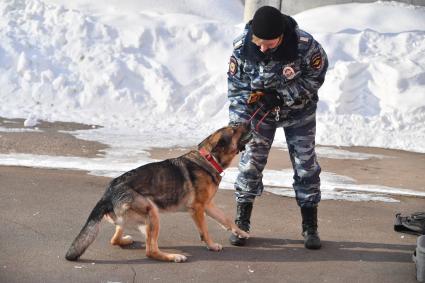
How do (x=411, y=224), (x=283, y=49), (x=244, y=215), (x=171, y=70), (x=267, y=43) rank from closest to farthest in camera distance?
(x=267, y=43) < (x=283, y=49) < (x=244, y=215) < (x=411, y=224) < (x=171, y=70)

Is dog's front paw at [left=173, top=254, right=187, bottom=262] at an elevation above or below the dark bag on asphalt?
above

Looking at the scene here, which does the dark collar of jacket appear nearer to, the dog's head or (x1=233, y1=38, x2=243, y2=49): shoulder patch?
(x1=233, y1=38, x2=243, y2=49): shoulder patch

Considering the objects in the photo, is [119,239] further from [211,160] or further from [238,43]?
[238,43]

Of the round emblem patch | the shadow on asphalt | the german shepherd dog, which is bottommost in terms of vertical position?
the shadow on asphalt

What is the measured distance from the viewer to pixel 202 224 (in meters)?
5.55

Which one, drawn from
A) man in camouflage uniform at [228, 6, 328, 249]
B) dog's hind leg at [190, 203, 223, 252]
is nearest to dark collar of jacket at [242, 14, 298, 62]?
man in camouflage uniform at [228, 6, 328, 249]

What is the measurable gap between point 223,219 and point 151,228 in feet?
2.31

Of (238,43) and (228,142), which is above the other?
(238,43)

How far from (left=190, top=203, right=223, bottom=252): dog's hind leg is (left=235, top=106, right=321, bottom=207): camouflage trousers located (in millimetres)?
495

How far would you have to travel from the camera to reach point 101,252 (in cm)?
550

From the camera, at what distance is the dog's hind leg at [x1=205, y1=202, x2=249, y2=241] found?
5684mm

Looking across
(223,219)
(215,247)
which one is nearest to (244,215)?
(223,219)

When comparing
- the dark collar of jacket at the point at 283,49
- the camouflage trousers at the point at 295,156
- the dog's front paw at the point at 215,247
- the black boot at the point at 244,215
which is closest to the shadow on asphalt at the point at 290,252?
the dog's front paw at the point at 215,247

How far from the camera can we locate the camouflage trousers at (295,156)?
5.70 meters
